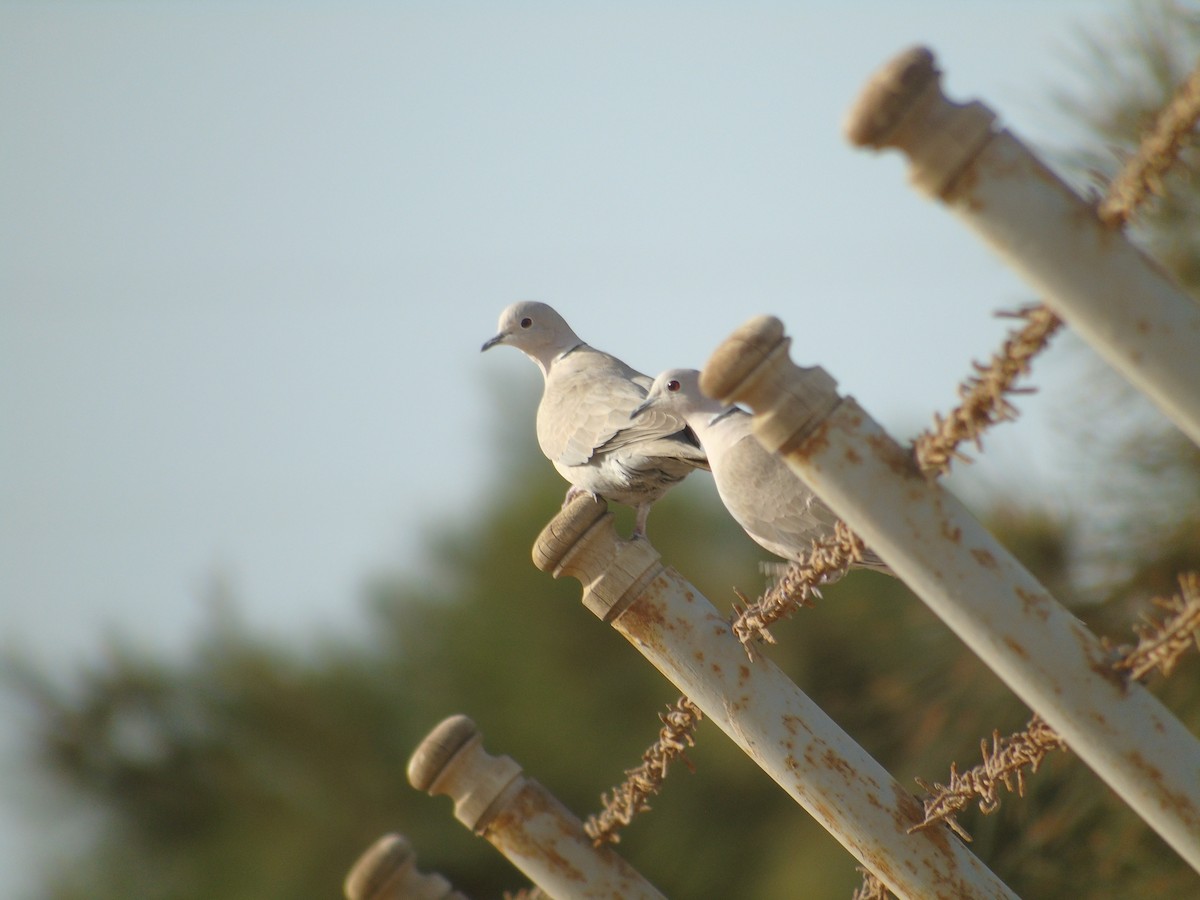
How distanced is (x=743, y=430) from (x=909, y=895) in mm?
1044

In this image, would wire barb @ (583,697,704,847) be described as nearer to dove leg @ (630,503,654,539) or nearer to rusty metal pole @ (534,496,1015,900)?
rusty metal pole @ (534,496,1015,900)

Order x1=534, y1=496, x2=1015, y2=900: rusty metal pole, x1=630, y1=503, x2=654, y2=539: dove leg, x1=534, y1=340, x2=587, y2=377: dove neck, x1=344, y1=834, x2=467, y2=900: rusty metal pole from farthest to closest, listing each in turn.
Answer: x1=534, y1=340, x2=587, y2=377: dove neck
x1=344, y1=834, x2=467, y2=900: rusty metal pole
x1=630, y1=503, x2=654, y2=539: dove leg
x1=534, y1=496, x2=1015, y2=900: rusty metal pole

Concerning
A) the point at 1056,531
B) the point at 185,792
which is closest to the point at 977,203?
the point at 1056,531

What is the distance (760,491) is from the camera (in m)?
2.54

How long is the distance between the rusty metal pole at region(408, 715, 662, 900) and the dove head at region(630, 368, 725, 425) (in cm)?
87

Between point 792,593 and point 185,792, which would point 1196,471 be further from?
point 185,792

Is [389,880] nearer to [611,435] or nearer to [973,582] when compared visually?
[611,435]

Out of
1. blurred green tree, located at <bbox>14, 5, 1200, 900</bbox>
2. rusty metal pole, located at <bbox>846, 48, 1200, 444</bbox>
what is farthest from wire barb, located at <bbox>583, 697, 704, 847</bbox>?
blurred green tree, located at <bbox>14, 5, 1200, 900</bbox>

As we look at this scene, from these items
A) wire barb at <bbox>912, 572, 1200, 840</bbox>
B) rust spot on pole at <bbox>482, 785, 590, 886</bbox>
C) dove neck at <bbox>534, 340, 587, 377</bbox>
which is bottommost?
rust spot on pole at <bbox>482, 785, 590, 886</bbox>

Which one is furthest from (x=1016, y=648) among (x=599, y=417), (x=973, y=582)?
(x=599, y=417)

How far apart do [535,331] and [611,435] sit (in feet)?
3.13

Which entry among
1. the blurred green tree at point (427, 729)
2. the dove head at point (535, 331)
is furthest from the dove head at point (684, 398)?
the blurred green tree at point (427, 729)

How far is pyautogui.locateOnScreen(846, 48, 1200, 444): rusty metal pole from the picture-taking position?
128 centimetres

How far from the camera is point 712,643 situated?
2.09 meters
